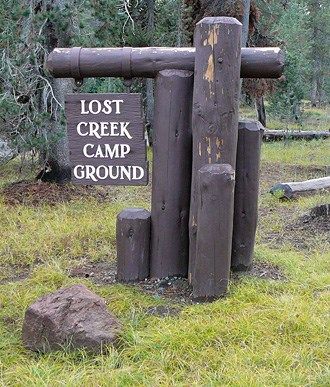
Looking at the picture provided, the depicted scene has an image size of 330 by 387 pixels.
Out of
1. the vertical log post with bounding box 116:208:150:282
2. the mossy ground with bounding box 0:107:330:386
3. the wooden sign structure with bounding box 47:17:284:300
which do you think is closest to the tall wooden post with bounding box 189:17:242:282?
the wooden sign structure with bounding box 47:17:284:300

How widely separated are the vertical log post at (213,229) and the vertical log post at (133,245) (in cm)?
60

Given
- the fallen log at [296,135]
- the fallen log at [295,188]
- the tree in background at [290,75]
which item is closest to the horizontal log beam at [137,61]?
the fallen log at [295,188]

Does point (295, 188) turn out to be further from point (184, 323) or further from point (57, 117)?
point (184, 323)

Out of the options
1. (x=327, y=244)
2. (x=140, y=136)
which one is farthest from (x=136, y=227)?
(x=327, y=244)

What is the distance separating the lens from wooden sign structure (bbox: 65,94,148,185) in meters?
4.43

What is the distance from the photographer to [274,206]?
8.15 metres

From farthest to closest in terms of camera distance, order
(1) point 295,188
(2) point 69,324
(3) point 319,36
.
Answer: (3) point 319,36 < (1) point 295,188 < (2) point 69,324

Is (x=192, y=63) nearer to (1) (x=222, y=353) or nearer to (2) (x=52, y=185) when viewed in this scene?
(1) (x=222, y=353)

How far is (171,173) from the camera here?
4.64 meters

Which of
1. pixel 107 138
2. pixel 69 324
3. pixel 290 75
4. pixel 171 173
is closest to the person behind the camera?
pixel 69 324

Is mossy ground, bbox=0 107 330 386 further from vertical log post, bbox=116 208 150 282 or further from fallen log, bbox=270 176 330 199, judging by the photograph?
fallen log, bbox=270 176 330 199

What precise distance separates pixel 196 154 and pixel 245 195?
0.69 m

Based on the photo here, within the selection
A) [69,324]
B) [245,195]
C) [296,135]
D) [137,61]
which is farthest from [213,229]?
[296,135]

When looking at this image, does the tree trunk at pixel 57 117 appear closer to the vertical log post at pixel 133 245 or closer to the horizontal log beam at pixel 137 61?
the horizontal log beam at pixel 137 61
